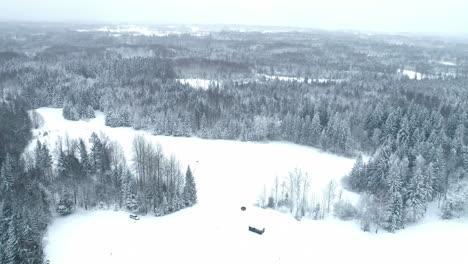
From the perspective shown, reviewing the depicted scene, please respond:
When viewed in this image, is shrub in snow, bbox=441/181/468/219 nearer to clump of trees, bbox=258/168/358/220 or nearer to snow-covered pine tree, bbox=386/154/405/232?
snow-covered pine tree, bbox=386/154/405/232

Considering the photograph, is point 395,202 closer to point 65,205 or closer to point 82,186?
point 82,186

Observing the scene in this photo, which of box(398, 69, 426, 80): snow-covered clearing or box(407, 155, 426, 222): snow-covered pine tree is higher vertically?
box(398, 69, 426, 80): snow-covered clearing

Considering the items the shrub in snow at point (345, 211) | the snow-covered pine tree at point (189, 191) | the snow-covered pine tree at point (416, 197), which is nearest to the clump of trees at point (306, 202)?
the shrub in snow at point (345, 211)

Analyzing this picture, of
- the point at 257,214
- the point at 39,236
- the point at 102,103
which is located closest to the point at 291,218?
the point at 257,214

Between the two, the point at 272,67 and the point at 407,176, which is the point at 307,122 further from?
the point at 272,67

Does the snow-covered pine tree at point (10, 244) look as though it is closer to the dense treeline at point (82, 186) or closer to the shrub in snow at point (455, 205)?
the dense treeline at point (82, 186)

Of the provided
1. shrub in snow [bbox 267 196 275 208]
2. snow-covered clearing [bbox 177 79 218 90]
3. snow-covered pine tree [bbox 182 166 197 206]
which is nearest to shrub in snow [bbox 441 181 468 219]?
shrub in snow [bbox 267 196 275 208]
